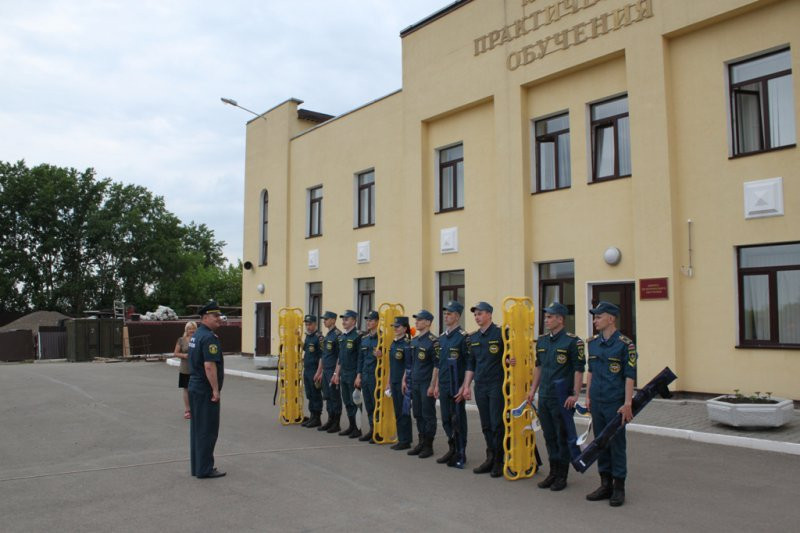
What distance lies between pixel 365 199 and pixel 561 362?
14.5 metres

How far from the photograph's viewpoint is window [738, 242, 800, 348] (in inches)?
449

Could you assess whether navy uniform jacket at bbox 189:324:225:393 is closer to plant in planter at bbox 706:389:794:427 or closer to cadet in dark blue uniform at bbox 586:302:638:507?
cadet in dark blue uniform at bbox 586:302:638:507

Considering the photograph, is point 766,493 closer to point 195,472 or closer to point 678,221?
point 195,472

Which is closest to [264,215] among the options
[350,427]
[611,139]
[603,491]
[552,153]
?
[552,153]

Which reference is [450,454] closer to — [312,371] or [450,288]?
[312,371]

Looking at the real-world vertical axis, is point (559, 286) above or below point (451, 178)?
below

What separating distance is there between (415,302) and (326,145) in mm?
7303

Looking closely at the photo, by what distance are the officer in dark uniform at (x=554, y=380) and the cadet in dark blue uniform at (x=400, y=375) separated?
2.36m

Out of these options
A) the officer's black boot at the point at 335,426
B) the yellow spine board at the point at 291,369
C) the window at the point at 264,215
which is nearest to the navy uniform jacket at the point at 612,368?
the officer's black boot at the point at 335,426

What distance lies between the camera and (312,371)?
36.5ft

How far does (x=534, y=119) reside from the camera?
15648 millimetres

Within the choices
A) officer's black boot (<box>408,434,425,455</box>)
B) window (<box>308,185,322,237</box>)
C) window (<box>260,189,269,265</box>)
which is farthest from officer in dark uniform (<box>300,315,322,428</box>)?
window (<box>260,189,269,265</box>)

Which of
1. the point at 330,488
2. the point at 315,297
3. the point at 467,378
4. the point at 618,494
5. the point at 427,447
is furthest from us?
the point at 315,297

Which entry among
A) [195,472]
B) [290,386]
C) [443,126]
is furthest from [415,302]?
[195,472]
